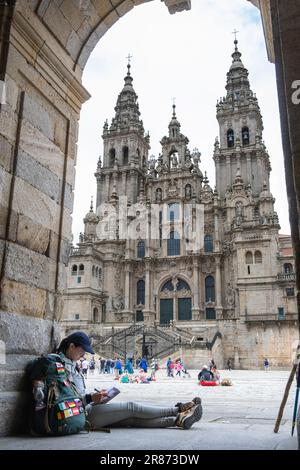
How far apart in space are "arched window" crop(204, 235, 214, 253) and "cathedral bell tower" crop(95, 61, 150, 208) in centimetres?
906

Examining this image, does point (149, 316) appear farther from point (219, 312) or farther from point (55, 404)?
point (55, 404)

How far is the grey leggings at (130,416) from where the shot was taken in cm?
409

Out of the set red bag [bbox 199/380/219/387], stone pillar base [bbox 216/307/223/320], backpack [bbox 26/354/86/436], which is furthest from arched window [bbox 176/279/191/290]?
backpack [bbox 26/354/86/436]

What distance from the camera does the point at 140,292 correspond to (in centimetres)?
4184

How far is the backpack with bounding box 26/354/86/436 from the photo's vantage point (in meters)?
3.66

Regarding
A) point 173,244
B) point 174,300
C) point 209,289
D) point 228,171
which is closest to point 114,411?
point 174,300

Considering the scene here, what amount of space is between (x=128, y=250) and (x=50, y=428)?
38.6 m

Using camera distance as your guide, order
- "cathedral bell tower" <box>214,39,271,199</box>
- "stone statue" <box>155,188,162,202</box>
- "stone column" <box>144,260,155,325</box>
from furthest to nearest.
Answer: "stone statue" <box>155,188,162,202</box> < "cathedral bell tower" <box>214,39,271,199</box> < "stone column" <box>144,260,155,325</box>

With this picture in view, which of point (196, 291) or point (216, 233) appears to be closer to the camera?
point (196, 291)

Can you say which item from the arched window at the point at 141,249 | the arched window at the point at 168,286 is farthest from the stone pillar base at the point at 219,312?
the arched window at the point at 141,249

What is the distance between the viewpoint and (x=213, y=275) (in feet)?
131

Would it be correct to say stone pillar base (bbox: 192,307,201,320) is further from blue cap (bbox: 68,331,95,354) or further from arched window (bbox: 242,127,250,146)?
blue cap (bbox: 68,331,95,354)

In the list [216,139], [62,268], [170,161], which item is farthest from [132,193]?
[62,268]

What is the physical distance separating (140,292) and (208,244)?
8233 millimetres
